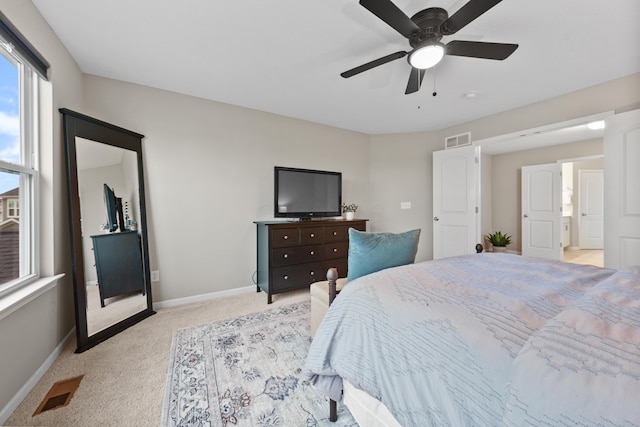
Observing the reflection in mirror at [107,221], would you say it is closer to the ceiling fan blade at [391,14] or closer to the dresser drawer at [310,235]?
the dresser drawer at [310,235]

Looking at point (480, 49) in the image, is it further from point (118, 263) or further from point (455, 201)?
point (118, 263)

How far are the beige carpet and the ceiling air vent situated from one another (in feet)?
13.2

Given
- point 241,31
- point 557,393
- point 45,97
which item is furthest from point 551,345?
point 45,97

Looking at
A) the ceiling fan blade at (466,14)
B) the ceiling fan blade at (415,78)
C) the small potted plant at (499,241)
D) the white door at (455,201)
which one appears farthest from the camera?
the small potted plant at (499,241)

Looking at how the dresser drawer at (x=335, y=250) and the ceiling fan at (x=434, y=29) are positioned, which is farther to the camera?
the dresser drawer at (x=335, y=250)

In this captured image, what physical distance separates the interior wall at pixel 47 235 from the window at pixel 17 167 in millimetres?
66

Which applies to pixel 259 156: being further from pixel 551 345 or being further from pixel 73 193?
pixel 551 345

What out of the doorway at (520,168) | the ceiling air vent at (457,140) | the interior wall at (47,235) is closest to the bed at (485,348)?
the interior wall at (47,235)

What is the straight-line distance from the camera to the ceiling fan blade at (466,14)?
4.10 ft

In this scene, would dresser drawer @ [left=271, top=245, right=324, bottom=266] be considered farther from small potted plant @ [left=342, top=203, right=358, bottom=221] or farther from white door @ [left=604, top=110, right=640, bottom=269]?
white door @ [left=604, top=110, right=640, bottom=269]

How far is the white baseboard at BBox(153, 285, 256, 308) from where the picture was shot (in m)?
2.71

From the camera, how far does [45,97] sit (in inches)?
70.7

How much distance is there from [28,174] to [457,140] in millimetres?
4803

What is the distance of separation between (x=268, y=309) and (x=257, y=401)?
48.8 inches
